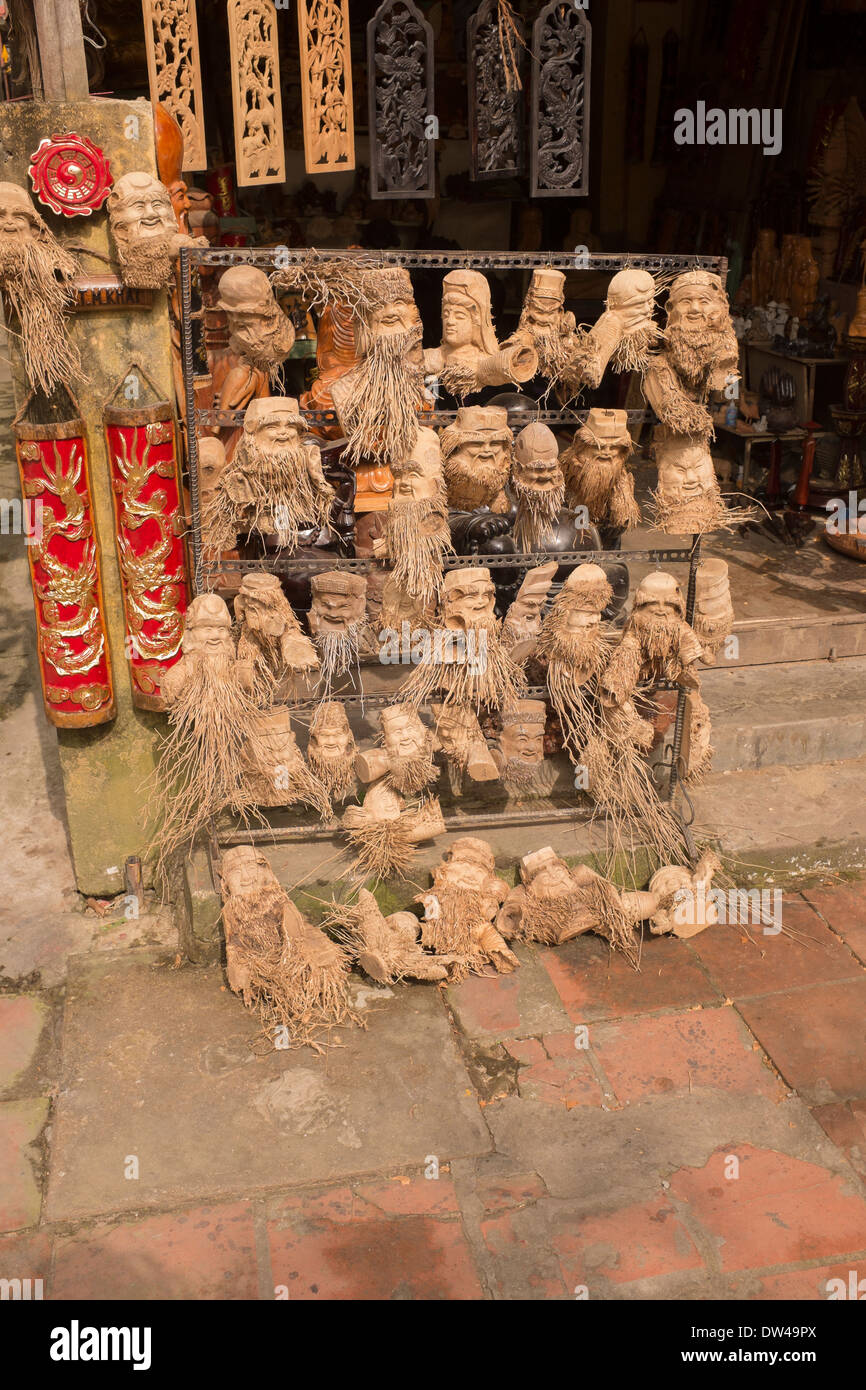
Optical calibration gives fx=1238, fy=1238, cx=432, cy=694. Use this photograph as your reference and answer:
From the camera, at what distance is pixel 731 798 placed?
16.5 feet

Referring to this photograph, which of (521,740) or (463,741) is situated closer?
(463,741)

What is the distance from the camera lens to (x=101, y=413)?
13.2ft

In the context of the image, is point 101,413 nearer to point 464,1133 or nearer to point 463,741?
point 463,741

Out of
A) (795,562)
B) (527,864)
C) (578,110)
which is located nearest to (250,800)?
(527,864)

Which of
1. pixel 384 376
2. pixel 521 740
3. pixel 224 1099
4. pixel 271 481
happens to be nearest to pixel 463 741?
pixel 521 740

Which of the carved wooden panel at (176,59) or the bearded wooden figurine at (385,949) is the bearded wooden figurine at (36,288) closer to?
the carved wooden panel at (176,59)

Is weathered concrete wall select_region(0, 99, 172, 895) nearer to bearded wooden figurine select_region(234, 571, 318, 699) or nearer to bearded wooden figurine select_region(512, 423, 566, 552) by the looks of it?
bearded wooden figurine select_region(234, 571, 318, 699)

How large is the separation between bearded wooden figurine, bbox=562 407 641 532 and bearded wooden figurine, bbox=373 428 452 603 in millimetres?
522

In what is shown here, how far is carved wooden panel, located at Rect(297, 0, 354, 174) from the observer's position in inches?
160

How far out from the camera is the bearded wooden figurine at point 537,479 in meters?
4.03

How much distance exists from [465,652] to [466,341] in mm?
1022

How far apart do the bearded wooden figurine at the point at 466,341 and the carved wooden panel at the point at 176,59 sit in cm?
105

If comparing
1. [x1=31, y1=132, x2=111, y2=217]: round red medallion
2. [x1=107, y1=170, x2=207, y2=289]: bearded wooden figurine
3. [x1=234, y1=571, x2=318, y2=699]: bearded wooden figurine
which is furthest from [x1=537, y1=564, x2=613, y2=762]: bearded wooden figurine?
[x1=31, y1=132, x2=111, y2=217]: round red medallion

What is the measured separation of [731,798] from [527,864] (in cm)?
113
